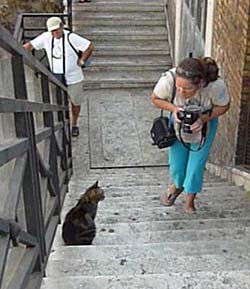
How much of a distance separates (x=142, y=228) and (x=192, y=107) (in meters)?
0.87

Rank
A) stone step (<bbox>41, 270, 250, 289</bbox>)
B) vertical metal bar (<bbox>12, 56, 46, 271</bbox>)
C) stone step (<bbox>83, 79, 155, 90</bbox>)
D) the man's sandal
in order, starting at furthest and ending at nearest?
stone step (<bbox>83, 79, 155, 90</bbox>), the man's sandal, stone step (<bbox>41, 270, 250, 289</bbox>), vertical metal bar (<bbox>12, 56, 46, 271</bbox>)

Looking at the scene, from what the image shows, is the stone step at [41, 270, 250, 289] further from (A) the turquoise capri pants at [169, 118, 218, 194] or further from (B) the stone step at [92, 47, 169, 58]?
(B) the stone step at [92, 47, 169, 58]

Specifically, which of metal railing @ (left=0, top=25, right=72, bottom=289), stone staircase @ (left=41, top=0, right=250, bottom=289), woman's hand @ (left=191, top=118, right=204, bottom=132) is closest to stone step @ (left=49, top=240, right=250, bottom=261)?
stone staircase @ (left=41, top=0, right=250, bottom=289)

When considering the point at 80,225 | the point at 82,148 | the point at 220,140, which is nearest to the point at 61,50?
the point at 82,148

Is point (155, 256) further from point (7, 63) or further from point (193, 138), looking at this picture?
point (7, 63)

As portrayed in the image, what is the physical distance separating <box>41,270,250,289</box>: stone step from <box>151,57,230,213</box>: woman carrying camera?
50.9 inches

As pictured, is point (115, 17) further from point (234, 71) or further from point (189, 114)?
point (189, 114)

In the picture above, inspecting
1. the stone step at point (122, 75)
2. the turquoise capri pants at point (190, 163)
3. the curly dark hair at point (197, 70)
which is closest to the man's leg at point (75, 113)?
the stone step at point (122, 75)

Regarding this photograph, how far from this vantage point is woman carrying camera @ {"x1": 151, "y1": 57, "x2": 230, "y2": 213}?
11.4 ft

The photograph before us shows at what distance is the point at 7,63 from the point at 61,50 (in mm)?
4008

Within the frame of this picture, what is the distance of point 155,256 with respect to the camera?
3.04 m

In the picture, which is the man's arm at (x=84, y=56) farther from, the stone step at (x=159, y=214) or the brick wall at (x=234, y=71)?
the stone step at (x=159, y=214)

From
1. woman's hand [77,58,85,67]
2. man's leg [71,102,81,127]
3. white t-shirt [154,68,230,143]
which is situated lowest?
man's leg [71,102,81,127]

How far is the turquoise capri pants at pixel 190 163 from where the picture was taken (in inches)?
152
